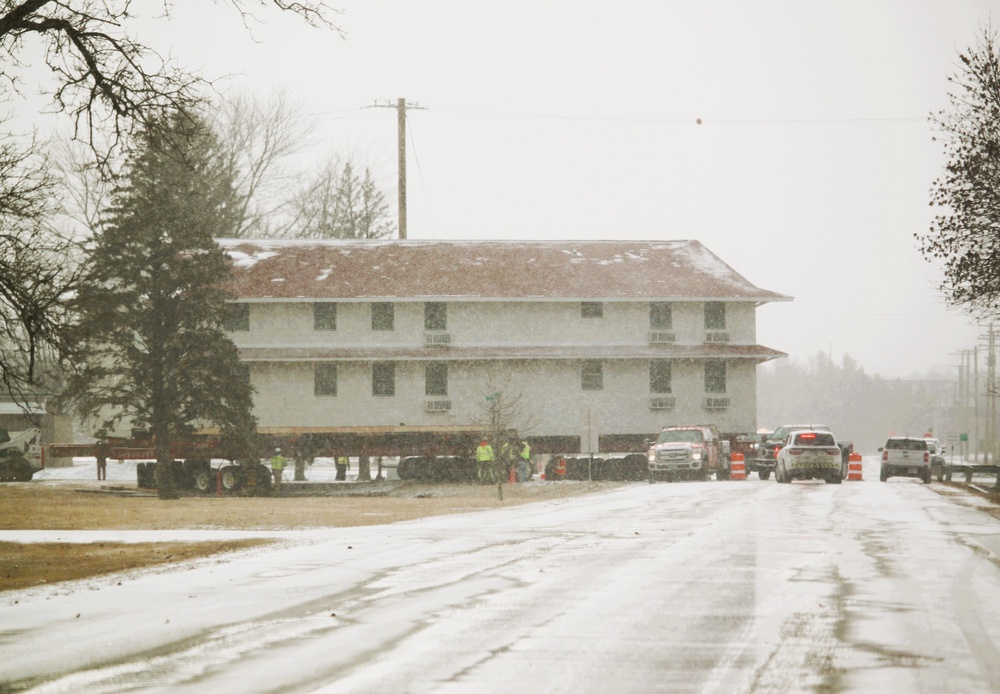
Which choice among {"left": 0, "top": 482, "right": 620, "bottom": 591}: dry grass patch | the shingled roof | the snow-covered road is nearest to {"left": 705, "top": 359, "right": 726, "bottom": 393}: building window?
the shingled roof

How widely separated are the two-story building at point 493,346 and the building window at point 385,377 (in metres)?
0.05

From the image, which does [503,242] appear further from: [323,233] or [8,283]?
[8,283]

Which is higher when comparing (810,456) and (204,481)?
(810,456)

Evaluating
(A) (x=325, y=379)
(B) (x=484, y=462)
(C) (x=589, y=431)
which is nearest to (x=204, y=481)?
(B) (x=484, y=462)

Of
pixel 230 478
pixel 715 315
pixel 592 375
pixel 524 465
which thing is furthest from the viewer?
pixel 715 315

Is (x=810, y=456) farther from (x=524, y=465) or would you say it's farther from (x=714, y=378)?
(x=714, y=378)

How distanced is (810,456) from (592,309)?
1886 cm

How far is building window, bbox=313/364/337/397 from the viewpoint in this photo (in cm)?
5925

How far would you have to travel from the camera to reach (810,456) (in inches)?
1729

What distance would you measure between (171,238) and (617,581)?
3252cm

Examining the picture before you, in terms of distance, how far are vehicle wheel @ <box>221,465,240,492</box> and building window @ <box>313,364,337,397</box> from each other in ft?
36.8

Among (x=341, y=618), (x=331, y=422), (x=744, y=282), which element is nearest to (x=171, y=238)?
(x=331, y=422)

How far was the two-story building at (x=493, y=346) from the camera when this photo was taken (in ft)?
194

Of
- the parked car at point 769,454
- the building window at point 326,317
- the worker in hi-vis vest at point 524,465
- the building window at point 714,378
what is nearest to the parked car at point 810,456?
the parked car at point 769,454
